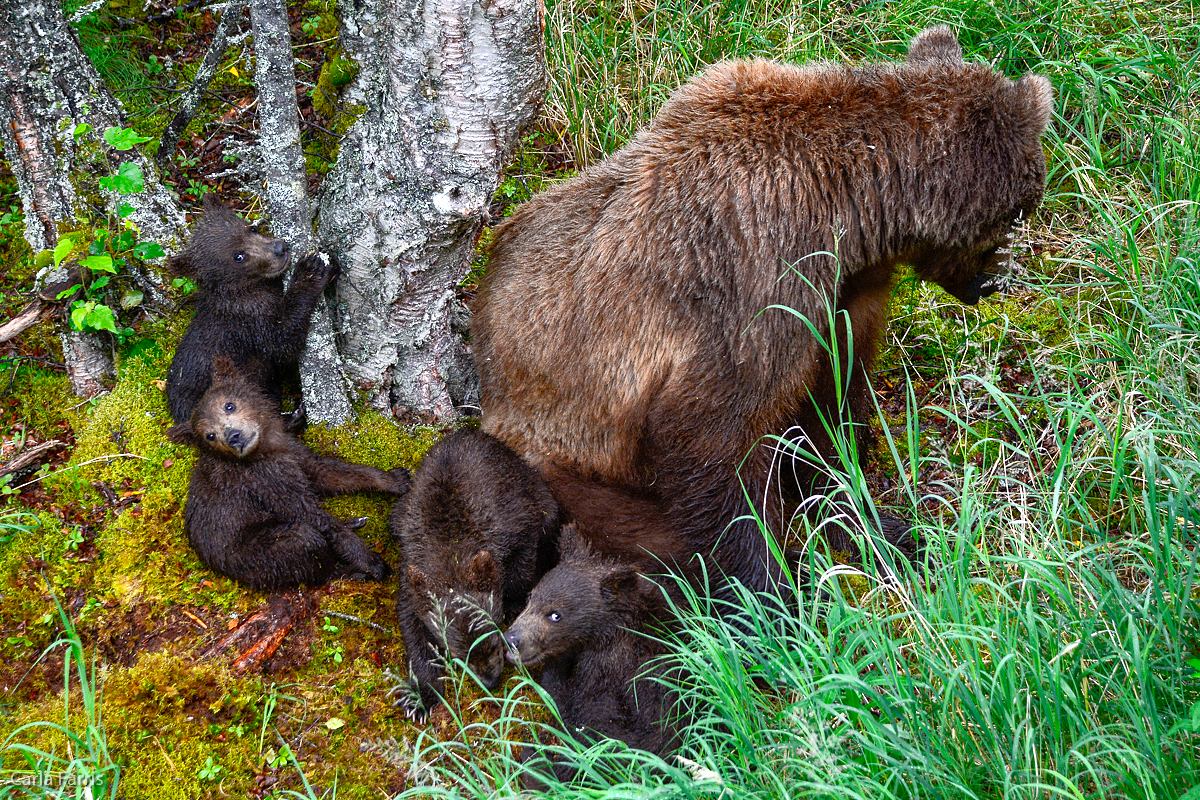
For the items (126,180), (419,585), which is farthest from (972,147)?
(126,180)

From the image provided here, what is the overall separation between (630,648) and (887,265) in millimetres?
2089

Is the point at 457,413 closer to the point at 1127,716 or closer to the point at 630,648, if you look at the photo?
the point at 630,648

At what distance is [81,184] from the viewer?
475 centimetres

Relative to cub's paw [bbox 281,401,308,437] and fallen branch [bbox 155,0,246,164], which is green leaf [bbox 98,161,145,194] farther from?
cub's paw [bbox 281,401,308,437]

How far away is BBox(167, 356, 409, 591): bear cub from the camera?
13.7 feet

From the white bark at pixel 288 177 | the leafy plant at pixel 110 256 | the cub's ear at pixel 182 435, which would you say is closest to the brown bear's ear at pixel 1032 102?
the white bark at pixel 288 177

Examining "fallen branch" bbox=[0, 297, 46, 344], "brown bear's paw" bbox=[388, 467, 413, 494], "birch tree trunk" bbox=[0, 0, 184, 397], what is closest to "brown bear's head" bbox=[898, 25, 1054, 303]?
"brown bear's paw" bbox=[388, 467, 413, 494]

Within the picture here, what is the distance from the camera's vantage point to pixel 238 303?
15.1 feet

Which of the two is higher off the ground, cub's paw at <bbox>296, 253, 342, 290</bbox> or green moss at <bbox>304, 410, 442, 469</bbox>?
cub's paw at <bbox>296, 253, 342, 290</bbox>

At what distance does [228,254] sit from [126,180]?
2.00 feet

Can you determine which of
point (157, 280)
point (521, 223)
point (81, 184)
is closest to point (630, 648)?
point (521, 223)

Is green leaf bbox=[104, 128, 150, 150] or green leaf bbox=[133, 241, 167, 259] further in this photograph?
green leaf bbox=[133, 241, 167, 259]

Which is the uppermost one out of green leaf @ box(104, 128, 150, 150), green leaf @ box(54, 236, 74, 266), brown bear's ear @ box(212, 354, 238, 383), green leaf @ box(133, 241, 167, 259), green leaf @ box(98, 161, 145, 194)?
green leaf @ box(104, 128, 150, 150)

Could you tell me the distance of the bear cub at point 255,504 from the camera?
4.18m
